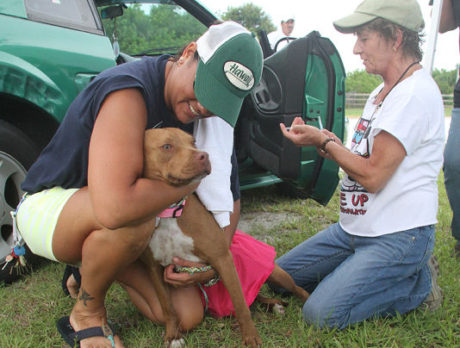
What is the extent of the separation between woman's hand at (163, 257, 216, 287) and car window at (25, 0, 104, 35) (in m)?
1.61

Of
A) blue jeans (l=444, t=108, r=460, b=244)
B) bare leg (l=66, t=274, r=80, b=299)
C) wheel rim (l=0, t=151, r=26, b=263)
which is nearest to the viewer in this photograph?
bare leg (l=66, t=274, r=80, b=299)

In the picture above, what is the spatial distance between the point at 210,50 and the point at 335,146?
0.83 metres

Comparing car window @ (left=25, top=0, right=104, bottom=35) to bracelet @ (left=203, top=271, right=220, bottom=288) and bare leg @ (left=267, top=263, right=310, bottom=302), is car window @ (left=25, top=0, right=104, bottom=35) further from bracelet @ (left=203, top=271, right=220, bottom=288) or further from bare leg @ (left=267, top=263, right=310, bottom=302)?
bare leg @ (left=267, top=263, right=310, bottom=302)

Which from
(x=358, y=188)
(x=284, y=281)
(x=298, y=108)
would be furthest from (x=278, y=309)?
(x=298, y=108)

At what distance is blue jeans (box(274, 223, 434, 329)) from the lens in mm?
1951

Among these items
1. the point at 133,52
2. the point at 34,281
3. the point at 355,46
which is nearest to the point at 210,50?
the point at 355,46

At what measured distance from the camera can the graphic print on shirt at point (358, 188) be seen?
2.06 metres

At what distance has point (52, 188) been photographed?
1.87 meters

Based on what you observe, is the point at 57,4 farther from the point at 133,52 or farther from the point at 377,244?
the point at 377,244

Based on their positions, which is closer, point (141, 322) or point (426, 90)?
point (426, 90)

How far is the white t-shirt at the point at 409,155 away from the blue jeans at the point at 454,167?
0.82 metres

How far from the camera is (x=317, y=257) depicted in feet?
7.86

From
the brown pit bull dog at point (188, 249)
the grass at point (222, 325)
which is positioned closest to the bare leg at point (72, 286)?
the grass at point (222, 325)

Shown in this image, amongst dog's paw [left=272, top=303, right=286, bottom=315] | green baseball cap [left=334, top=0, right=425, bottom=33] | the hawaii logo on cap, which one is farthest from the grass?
green baseball cap [left=334, top=0, right=425, bottom=33]
